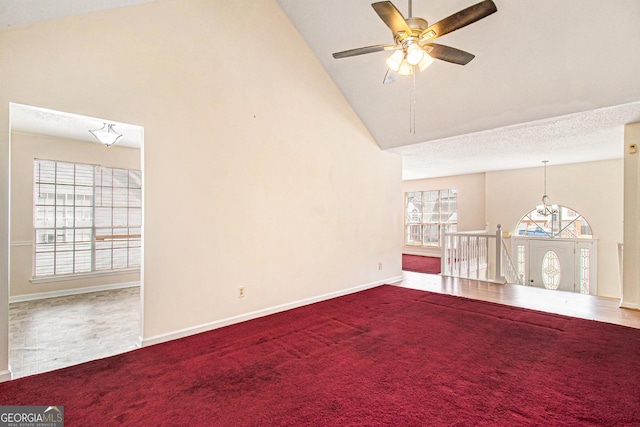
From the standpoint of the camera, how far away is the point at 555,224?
8.22 m

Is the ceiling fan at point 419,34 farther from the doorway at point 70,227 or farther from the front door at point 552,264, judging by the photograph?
the front door at point 552,264

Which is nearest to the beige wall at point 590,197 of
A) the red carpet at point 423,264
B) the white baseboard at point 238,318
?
the red carpet at point 423,264

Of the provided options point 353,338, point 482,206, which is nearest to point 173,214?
point 353,338

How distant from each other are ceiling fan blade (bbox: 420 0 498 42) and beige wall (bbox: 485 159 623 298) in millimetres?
7021

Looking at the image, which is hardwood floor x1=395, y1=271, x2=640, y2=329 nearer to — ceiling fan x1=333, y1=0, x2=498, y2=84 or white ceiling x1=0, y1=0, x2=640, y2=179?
white ceiling x1=0, y1=0, x2=640, y2=179

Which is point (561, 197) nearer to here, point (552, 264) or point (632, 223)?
point (552, 264)

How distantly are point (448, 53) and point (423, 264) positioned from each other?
21.8 feet

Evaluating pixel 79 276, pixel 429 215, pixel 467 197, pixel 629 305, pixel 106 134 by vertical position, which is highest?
pixel 106 134

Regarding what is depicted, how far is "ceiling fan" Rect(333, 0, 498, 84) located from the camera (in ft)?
7.32

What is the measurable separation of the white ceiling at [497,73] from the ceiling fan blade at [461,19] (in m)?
1.10

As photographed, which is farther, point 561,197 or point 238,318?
point 561,197

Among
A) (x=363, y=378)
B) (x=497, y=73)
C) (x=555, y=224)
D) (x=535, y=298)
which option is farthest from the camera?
(x=555, y=224)

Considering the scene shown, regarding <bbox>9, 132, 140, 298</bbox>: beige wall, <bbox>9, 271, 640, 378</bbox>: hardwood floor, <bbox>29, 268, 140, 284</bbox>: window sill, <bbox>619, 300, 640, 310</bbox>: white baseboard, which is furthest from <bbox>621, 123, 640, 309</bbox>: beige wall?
<bbox>9, 132, 140, 298</bbox>: beige wall

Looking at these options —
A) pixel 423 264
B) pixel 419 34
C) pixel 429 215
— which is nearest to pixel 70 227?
pixel 419 34
